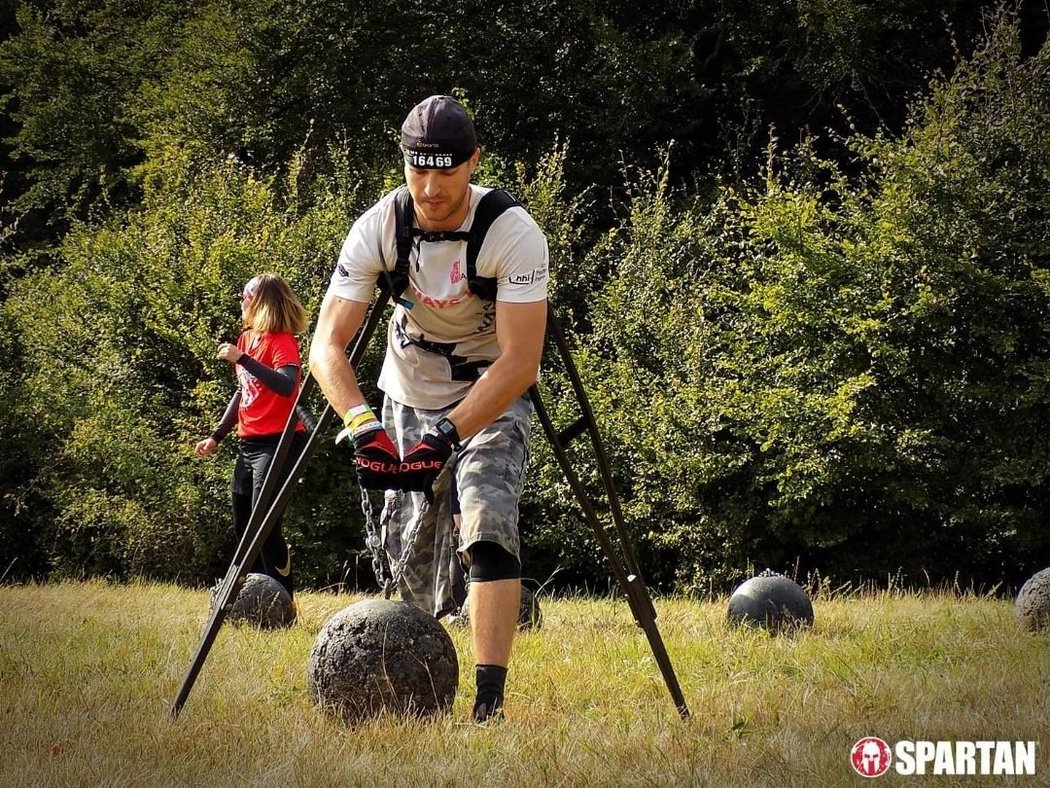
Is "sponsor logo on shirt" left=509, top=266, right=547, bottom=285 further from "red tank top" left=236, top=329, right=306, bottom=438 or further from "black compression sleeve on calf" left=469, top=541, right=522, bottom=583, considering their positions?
"red tank top" left=236, top=329, right=306, bottom=438

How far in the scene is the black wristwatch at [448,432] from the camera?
448cm

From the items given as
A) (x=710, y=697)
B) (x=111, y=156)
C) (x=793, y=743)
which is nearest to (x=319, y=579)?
(x=710, y=697)

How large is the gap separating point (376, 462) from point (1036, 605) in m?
5.02

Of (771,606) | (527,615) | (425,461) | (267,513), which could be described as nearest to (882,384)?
(771,606)

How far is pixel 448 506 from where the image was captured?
18.0 feet

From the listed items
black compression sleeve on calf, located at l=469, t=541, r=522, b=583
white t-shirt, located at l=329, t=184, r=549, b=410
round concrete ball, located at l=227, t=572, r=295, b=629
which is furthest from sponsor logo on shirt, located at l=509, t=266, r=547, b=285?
round concrete ball, located at l=227, t=572, r=295, b=629

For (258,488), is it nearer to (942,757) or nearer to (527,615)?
(527,615)

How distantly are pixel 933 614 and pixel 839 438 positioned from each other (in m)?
3.03

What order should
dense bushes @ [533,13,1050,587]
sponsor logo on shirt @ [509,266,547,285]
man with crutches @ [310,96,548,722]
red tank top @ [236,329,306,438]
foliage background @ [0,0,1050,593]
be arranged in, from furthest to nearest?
foliage background @ [0,0,1050,593] < dense bushes @ [533,13,1050,587] < red tank top @ [236,329,306,438] < sponsor logo on shirt @ [509,266,547,285] < man with crutches @ [310,96,548,722]

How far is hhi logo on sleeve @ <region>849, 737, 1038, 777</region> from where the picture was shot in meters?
4.11

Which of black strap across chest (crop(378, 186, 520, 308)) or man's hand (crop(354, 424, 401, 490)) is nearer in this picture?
man's hand (crop(354, 424, 401, 490))

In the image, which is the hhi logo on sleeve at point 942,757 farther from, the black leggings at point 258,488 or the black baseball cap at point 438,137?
the black leggings at point 258,488

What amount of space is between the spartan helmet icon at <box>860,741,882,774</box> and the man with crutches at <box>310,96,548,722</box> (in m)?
1.31

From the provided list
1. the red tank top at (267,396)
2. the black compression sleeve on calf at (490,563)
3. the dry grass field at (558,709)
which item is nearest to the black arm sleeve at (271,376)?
the red tank top at (267,396)
